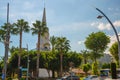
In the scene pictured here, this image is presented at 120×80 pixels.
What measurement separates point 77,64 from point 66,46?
7779 millimetres

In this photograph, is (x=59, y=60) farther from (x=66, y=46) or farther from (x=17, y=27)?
(x=17, y=27)

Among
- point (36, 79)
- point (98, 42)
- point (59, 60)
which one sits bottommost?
point (36, 79)

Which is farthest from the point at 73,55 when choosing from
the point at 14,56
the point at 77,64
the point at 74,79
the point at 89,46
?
the point at 74,79

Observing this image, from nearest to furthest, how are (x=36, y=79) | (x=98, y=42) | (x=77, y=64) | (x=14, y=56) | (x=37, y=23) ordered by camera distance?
(x=36, y=79) → (x=37, y=23) → (x=14, y=56) → (x=77, y=64) → (x=98, y=42)

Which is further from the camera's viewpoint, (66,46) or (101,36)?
(101,36)

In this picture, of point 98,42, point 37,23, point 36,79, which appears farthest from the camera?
point 98,42

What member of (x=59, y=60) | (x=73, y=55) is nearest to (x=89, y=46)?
(x=73, y=55)

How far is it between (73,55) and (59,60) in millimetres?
6414

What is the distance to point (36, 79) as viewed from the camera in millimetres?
62156

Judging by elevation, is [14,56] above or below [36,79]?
above

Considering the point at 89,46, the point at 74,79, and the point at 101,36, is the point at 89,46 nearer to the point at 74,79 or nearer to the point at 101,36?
the point at 101,36

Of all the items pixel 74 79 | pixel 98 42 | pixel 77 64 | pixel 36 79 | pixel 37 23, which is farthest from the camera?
pixel 98 42

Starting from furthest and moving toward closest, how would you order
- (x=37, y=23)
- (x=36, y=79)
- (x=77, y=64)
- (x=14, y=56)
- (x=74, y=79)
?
(x=77, y=64) → (x=14, y=56) → (x=37, y=23) → (x=36, y=79) → (x=74, y=79)

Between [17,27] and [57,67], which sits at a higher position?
[17,27]
